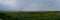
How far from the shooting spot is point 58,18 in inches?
36.1

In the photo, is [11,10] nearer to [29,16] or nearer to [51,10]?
[29,16]

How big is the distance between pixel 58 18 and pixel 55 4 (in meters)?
0.15

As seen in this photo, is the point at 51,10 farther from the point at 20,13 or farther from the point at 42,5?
the point at 20,13

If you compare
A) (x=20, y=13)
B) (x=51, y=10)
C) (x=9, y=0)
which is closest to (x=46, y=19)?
(x=51, y=10)

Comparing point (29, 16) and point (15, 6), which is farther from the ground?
point (15, 6)

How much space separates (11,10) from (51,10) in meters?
0.38

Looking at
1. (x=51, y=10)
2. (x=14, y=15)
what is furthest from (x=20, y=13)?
(x=51, y=10)

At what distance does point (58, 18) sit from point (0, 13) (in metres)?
0.54

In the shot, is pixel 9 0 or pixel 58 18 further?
pixel 9 0

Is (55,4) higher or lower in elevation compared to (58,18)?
higher

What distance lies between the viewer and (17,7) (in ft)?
3.24

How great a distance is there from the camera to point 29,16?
36.4 inches

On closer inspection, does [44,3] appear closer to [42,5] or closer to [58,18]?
[42,5]

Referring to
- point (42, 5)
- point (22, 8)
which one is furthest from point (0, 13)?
point (42, 5)
